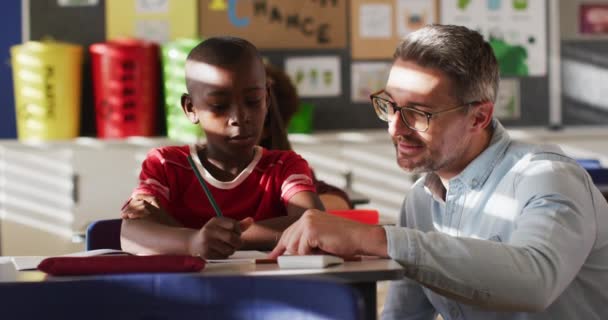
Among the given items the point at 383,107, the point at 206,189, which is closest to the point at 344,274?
the point at 383,107

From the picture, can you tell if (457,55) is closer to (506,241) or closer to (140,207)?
(506,241)

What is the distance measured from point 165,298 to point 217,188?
81 cm

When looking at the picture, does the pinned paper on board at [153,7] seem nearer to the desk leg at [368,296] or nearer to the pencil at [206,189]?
the pencil at [206,189]

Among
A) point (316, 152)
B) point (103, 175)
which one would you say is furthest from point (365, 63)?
point (103, 175)

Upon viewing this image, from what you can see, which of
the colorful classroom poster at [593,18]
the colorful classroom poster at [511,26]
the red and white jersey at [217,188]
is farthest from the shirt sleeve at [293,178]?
the colorful classroom poster at [593,18]

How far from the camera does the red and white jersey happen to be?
6.38 ft

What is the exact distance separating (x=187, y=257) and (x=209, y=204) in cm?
76

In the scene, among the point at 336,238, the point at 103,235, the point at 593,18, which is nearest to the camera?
the point at 336,238

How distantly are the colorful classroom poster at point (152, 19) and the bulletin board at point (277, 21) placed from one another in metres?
0.08

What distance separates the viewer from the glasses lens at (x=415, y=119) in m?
1.62

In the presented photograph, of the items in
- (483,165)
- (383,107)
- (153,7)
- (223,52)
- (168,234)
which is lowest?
(168,234)

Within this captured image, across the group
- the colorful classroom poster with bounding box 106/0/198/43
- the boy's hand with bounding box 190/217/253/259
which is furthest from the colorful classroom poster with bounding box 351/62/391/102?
the boy's hand with bounding box 190/217/253/259

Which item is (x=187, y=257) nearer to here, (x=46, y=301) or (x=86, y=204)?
(x=46, y=301)

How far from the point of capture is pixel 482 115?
1.71m
